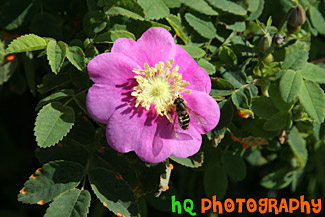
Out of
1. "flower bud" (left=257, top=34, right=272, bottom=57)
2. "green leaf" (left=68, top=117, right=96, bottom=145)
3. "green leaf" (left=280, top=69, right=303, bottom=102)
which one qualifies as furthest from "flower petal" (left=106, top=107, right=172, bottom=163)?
"flower bud" (left=257, top=34, right=272, bottom=57)

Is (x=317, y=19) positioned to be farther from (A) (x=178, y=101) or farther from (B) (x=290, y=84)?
(A) (x=178, y=101)

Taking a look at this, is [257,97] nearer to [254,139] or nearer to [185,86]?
[254,139]

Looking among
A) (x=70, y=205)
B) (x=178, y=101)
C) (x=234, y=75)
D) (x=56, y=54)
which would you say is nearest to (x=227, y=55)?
(x=234, y=75)

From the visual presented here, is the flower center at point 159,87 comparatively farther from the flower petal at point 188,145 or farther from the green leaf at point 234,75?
the green leaf at point 234,75

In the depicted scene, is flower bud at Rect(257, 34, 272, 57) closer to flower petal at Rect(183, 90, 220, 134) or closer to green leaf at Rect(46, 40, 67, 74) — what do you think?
flower petal at Rect(183, 90, 220, 134)

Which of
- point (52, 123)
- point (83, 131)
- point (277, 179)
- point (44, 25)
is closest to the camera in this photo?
point (52, 123)

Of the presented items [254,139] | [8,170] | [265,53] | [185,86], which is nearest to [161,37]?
[185,86]
